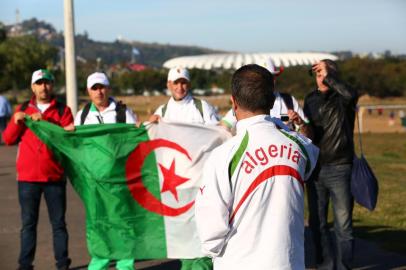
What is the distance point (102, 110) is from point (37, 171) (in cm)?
82

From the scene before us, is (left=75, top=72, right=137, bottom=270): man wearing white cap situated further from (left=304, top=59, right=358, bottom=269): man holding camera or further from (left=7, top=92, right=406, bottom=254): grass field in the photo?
(left=7, top=92, right=406, bottom=254): grass field

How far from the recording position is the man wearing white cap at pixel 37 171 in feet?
24.6

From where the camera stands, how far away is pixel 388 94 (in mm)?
83625

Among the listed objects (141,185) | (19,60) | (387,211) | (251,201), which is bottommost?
(387,211)

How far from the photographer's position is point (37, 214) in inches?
301

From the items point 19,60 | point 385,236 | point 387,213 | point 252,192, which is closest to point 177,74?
point 385,236

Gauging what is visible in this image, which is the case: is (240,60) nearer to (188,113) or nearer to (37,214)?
(188,113)

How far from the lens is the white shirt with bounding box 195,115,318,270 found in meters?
3.58

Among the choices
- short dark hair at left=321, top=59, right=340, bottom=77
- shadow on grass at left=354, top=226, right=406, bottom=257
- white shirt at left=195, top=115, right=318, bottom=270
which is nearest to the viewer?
white shirt at left=195, top=115, right=318, bottom=270

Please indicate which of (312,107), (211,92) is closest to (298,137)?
(312,107)

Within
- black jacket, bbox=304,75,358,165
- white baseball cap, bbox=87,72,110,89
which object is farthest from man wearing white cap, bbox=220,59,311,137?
white baseball cap, bbox=87,72,110,89

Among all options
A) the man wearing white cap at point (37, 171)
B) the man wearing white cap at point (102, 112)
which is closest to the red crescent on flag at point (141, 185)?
the man wearing white cap at point (102, 112)

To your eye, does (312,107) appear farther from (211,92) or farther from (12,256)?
(211,92)

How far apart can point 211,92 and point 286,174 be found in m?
101
